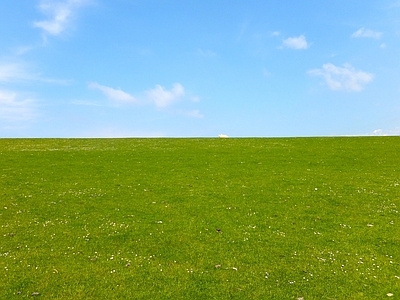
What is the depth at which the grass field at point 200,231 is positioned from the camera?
11.5 meters

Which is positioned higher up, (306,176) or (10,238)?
(306,176)

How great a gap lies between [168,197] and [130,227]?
545 centimetres

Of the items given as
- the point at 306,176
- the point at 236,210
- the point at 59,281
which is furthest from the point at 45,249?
the point at 306,176

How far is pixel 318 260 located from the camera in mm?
13258

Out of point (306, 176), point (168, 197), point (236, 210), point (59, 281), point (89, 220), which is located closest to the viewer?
point (59, 281)

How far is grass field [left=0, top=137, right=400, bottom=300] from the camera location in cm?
1154

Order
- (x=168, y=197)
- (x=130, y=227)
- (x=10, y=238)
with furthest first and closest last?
(x=168, y=197)
(x=130, y=227)
(x=10, y=238)

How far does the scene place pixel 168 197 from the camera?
21.8 metres

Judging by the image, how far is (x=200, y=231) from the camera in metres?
16.1

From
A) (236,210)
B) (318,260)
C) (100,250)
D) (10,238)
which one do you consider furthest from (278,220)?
→ (10,238)

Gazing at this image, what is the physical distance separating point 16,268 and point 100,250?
10.8 feet

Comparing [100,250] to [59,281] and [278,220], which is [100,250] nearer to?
[59,281]

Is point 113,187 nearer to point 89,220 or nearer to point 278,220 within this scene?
point 89,220

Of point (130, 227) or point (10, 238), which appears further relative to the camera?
point (130, 227)
